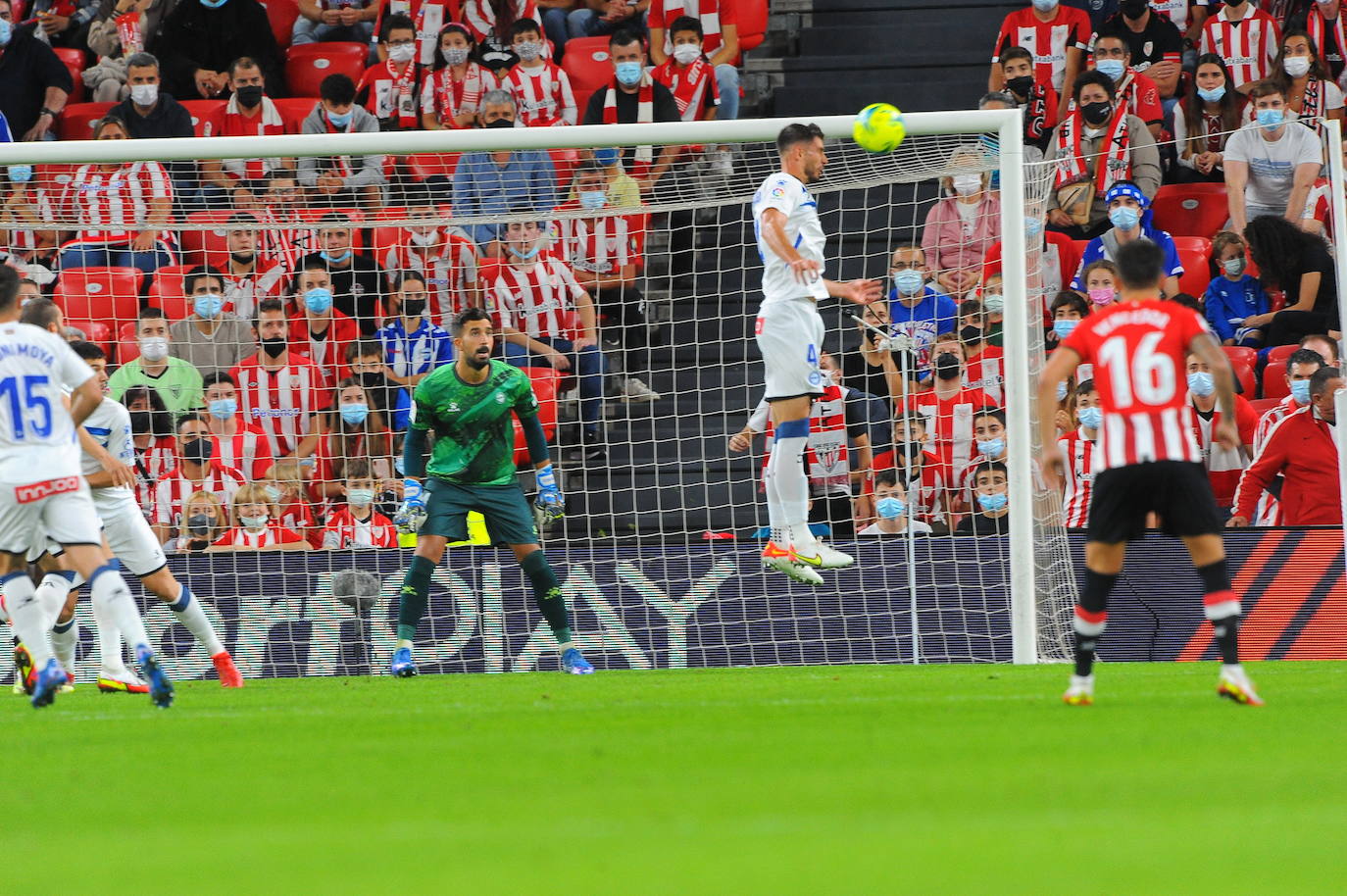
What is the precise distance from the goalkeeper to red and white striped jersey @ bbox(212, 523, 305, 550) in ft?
8.34

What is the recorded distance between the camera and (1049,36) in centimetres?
1642

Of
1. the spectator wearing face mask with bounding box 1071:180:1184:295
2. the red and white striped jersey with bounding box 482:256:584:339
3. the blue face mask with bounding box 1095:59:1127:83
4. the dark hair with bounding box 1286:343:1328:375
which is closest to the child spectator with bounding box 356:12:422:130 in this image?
the red and white striped jersey with bounding box 482:256:584:339

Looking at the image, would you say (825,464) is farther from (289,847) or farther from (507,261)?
(289,847)

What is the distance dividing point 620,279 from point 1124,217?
158 inches

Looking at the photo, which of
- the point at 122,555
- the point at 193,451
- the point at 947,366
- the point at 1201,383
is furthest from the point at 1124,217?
the point at 122,555

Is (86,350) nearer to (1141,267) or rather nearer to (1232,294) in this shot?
(1141,267)

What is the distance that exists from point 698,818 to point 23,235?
11.4 metres

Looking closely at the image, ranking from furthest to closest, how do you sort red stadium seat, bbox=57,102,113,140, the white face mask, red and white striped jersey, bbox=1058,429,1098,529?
red stadium seat, bbox=57,102,113,140
the white face mask
red and white striped jersey, bbox=1058,429,1098,529

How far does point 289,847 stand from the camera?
465cm

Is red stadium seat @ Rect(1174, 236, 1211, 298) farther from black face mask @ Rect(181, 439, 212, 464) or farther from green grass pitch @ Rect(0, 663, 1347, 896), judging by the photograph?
black face mask @ Rect(181, 439, 212, 464)

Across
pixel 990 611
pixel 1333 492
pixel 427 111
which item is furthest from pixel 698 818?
pixel 427 111

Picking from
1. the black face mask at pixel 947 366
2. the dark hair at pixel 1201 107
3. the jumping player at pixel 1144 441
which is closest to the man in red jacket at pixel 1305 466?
the black face mask at pixel 947 366

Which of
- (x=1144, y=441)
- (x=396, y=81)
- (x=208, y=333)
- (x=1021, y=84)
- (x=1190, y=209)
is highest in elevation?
(x=396, y=81)

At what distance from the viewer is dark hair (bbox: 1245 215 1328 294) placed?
45.9ft
